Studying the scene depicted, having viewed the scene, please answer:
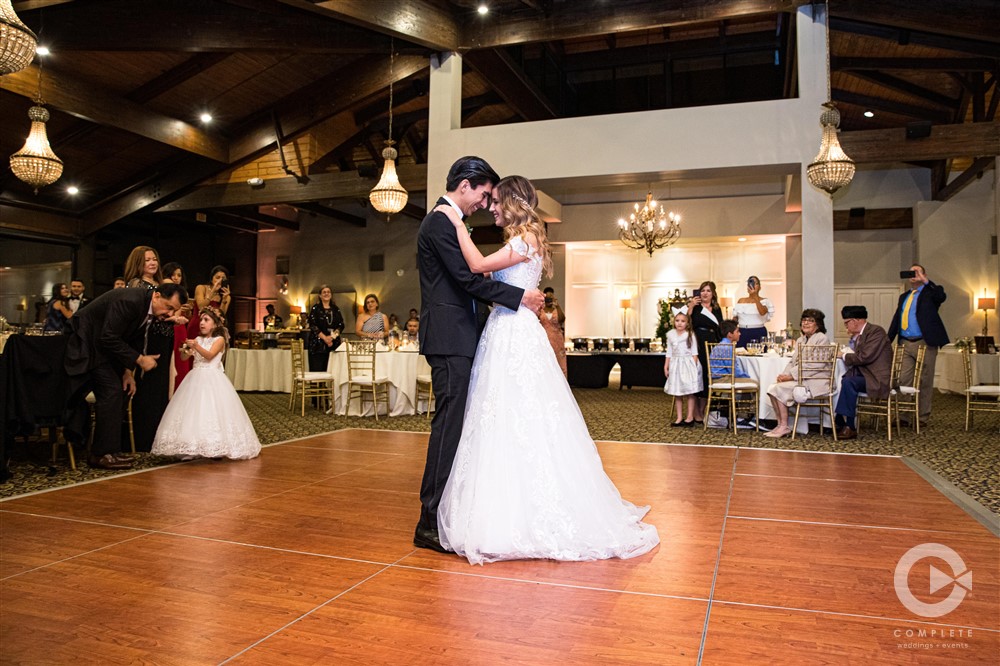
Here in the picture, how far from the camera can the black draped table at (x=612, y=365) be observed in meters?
12.7

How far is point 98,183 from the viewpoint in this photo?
12891 mm

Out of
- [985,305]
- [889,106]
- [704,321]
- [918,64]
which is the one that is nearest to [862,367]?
[704,321]

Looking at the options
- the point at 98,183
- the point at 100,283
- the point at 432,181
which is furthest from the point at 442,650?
the point at 100,283

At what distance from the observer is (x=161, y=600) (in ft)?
7.30

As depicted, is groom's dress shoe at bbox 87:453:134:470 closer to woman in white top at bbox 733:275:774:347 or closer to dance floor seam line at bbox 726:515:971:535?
dance floor seam line at bbox 726:515:971:535

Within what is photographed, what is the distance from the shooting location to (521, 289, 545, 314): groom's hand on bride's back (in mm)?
2922

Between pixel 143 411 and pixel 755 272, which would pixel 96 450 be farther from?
pixel 755 272

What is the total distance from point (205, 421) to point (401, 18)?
5.50 m

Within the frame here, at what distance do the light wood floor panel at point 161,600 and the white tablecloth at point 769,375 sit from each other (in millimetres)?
5386

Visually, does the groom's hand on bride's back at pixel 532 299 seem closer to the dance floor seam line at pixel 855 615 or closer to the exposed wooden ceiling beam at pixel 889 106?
the dance floor seam line at pixel 855 615

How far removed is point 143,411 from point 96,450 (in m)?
0.72

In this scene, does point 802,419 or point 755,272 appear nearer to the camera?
point 802,419

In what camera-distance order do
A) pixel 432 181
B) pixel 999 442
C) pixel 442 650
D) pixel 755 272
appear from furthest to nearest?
pixel 755 272
pixel 432 181
pixel 999 442
pixel 442 650

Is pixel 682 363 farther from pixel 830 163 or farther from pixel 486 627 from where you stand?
pixel 486 627
